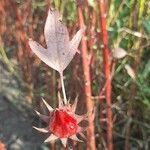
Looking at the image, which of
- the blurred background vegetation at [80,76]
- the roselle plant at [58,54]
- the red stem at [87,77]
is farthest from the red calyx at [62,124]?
the blurred background vegetation at [80,76]

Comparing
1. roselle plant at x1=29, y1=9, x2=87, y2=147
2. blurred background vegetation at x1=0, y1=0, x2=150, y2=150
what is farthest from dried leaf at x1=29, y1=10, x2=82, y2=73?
blurred background vegetation at x1=0, y1=0, x2=150, y2=150

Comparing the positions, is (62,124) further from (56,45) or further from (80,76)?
(80,76)

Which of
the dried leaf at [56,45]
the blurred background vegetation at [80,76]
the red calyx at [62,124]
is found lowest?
the blurred background vegetation at [80,76]

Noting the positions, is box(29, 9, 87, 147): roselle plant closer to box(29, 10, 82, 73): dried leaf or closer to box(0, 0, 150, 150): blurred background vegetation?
box(29, 10, 82, 73): dried leaf

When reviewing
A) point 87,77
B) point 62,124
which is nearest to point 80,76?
point 87,77

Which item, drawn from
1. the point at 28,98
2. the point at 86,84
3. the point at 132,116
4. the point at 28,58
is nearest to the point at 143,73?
the point at 132,116

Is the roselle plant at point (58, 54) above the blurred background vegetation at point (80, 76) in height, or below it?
above

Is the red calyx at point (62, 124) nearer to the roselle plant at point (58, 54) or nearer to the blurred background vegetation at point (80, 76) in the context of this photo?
the roselle plant at point (58, 54)

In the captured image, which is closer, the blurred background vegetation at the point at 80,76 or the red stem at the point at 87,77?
the red stem at the point at 87,77
